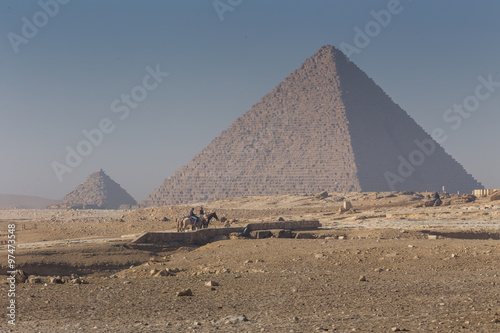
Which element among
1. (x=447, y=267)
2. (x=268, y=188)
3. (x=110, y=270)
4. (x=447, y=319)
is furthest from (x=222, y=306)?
(x=268, y=188)

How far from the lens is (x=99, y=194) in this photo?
497 ft

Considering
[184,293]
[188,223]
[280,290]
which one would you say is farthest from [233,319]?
[188,223]

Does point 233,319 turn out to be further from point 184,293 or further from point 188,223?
point 188,223

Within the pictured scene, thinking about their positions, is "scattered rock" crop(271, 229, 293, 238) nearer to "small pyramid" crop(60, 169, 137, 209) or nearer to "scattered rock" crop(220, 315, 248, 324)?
"scattered rock" crop(220, 315, 248, 324)

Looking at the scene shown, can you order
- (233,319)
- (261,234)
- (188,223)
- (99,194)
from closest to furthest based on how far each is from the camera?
(233,319) < (261,234) < (188,223) < (99,194)

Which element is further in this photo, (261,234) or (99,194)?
(99,194)

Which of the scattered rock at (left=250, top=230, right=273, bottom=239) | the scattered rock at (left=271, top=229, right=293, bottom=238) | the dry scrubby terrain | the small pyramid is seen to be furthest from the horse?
the small pyramid

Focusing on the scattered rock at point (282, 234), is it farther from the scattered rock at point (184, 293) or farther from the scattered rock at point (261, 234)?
the scattered rock at point (184, 293)

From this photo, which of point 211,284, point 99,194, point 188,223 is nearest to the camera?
point 211,284

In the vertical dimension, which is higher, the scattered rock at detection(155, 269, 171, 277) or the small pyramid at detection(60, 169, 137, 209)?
the small pyramid at detection(60, 169, 137, 209)

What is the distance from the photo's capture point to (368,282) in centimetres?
910

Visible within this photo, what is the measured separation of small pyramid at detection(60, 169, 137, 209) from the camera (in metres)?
149

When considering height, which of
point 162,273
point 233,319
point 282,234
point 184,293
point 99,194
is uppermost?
point 99,194

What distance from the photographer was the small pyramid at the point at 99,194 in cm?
14945
